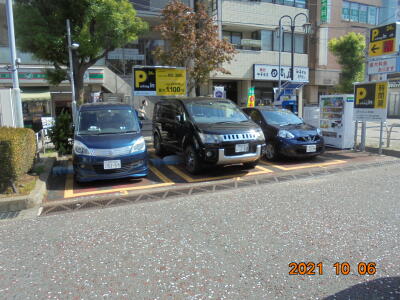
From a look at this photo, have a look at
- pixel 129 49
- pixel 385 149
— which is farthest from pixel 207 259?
pixel 129 49

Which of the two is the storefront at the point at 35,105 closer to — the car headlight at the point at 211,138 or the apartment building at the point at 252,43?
the apartment building at the point at 252,43

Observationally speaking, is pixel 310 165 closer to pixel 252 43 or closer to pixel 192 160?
pixel 192 160

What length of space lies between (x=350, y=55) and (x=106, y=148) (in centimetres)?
2317

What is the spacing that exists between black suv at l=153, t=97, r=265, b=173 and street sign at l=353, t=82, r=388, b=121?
167 inches

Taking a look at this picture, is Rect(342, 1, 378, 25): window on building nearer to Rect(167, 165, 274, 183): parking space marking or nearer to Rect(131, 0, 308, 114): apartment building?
Rect(131, 0, 308, 114): apartment building

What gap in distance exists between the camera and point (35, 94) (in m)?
17.2

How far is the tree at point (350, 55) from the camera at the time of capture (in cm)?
2305

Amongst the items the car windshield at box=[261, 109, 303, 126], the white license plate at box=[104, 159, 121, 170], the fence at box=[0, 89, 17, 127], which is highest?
the fence at box=[0, 89, 17, 127]

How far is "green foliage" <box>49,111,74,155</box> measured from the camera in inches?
353

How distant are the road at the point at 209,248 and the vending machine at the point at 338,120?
16.2 ft

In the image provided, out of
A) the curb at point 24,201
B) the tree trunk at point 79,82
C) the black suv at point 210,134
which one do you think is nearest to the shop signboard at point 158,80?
the tree trunk at point 79,82

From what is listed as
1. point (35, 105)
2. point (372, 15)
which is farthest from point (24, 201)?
point (372, 15)

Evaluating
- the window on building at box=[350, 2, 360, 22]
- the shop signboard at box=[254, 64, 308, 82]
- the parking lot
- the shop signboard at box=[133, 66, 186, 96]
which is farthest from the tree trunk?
the window on building at box=[350, 2, 360, 22]

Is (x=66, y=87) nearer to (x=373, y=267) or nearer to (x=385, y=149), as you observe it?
(x=385, y=149)
